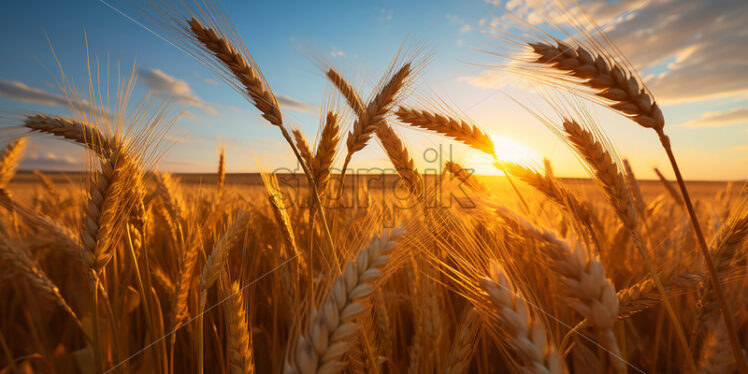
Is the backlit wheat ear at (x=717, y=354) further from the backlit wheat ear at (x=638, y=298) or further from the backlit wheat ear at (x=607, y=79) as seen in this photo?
the backlit wheat ear at (x=607, y=79)

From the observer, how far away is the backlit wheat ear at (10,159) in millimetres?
2209

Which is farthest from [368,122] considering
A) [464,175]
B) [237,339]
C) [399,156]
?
[237,339]

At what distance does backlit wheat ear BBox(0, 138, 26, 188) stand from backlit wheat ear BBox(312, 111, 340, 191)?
7.80ft

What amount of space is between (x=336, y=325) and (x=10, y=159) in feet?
10.8

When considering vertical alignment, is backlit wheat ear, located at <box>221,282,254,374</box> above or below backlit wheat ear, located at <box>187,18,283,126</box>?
below

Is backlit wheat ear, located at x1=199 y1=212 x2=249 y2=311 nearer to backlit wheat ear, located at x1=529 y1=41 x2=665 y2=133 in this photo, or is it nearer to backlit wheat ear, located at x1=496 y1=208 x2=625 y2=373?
backlit wheat ear, located at x1=496 y1=208 x2=625 y2=373

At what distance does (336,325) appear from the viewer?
0.76 meters

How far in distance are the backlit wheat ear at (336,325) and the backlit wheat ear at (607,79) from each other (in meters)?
0.99

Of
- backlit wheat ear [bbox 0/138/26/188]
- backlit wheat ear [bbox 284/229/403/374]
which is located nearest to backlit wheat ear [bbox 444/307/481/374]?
backlit wheat ear [bbox 284/229/403/374]

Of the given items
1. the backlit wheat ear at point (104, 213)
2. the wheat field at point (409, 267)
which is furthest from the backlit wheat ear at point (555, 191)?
the backlit wheat ear at point (104, 213)

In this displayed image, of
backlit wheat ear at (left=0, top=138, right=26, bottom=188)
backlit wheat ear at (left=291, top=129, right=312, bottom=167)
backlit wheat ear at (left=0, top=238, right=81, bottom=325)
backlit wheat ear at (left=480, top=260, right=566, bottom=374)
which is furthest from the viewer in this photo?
backlit wheat ear at (left=0, top=138, right=26, bottom=188)

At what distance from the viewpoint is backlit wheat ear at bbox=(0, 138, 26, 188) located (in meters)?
2.21

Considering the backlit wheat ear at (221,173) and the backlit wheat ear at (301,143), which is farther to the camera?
the backlit wheat ear at (221,173)

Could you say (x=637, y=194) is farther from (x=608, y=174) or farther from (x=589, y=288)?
(x=589, y=288)
